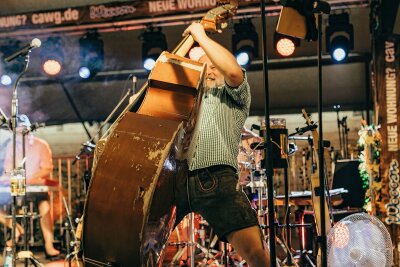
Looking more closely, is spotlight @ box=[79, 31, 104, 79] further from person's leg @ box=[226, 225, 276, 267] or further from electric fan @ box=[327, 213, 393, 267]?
person's leg @ box=[226, 225, 276, 267]

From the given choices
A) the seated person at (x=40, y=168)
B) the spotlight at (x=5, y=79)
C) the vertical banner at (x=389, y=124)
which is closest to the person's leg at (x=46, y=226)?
the seated person at (x=40, y=168)

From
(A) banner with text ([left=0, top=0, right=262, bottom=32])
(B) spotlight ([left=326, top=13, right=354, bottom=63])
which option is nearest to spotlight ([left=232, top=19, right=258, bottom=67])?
(A) banner with text ([left=0, top=0, right=262, bottom=32])

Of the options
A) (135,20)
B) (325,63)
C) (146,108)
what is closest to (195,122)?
(146,108)

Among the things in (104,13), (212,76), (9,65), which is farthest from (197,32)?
(9,65)

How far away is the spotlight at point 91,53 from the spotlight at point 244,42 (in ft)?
6.26

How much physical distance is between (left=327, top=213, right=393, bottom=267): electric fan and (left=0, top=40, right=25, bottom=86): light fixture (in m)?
5.94

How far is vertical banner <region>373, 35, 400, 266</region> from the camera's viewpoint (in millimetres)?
7082

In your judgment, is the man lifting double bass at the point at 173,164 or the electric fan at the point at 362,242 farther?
the electric fan at the point at 362,242

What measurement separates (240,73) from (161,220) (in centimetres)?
96

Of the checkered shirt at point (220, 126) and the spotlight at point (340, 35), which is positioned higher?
the spotlight at point (340, 35)

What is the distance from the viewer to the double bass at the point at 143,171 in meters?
3.12

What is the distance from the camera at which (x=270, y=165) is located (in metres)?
3.29

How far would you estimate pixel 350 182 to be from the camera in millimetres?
8320

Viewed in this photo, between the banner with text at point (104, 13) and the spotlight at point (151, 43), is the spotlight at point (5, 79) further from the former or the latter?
the spotlight at point (151, 43)
